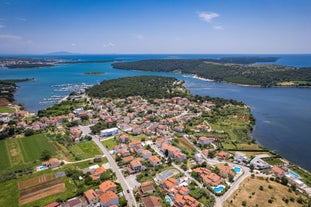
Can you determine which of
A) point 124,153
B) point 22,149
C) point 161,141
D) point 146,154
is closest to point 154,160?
point 146,154

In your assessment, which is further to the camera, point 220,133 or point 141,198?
point 220,133

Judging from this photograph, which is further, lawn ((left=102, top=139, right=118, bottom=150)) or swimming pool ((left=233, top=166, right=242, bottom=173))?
lawn ((left=102, top=139, right=118, bottom=150))

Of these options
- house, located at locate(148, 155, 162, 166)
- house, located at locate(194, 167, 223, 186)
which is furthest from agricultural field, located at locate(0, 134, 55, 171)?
house, located at locate(194, 167, 223, 186)

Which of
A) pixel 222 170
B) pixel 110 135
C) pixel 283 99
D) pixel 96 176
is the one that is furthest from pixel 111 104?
pixel 283 99

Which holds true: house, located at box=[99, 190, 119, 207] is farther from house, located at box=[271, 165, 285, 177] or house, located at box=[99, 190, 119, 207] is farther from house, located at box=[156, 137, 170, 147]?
house, located at box=[271, 165, 285, 177]

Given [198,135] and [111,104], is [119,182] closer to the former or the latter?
[198,135]

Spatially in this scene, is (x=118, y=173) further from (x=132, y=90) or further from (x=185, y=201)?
(x=132, y=90)
